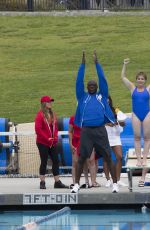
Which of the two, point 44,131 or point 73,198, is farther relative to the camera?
point 44,131

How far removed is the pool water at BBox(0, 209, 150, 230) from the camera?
16797 mm

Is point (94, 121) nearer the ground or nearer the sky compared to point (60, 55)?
nearer the ground

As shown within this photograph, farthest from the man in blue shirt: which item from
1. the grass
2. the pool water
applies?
the grass

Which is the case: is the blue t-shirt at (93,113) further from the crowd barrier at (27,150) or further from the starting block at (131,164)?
the crowd barrier at (27,150)

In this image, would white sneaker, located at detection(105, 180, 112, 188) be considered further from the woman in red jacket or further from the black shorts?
the black shorts

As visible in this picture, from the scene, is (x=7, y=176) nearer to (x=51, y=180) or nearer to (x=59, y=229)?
(x=51, y=180)

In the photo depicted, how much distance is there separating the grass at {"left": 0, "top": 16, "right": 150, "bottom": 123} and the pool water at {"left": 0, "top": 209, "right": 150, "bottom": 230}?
955 centimetres

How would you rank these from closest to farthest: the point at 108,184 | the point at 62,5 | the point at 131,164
Result: the point at 131,164, the point at 108,184, the point at 62,5

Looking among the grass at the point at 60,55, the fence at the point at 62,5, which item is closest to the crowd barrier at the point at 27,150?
the grass at the point at 60,55

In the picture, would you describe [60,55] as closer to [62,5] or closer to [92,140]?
[62,5]

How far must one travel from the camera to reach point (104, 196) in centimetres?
1809

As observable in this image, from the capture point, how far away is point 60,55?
35.2 metres

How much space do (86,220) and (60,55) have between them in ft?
59.3

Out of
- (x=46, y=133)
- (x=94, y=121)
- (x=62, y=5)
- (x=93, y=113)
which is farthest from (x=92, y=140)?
(x=62, y=5)
